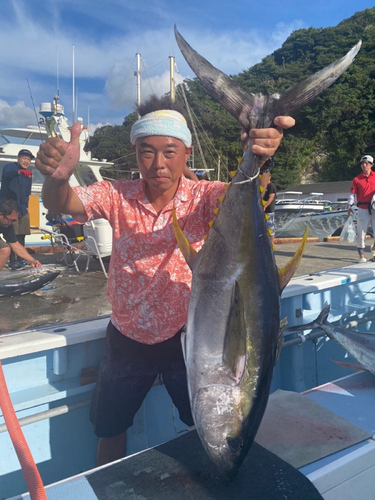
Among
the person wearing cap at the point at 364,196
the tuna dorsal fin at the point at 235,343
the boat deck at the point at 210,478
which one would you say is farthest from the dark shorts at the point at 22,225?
the tuna dorsal fin at the point at 235,343

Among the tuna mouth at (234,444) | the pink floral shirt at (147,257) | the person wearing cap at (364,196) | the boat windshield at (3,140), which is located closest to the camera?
the tuna mouth at (234,444)

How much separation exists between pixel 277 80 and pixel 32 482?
56.1 meters

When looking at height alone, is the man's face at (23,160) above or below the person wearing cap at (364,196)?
above

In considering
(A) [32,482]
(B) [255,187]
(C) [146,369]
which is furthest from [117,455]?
(B) [255,187]

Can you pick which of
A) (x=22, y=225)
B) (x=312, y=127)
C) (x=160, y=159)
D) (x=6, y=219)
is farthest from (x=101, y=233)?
(x=312, y=127)

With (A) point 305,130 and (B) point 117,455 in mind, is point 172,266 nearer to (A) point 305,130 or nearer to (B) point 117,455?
(B) point 117,455

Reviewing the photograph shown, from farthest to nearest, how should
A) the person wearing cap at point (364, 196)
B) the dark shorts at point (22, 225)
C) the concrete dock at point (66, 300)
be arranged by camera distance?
the dark shorts at point (22, 225) → the person wearing cap at point (364, 196) → the concrete dock at point (66, 300)

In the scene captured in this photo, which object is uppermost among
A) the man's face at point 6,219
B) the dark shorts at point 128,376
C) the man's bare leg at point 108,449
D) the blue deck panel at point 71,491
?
the man's face at point 6,219

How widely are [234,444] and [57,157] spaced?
3.87ft

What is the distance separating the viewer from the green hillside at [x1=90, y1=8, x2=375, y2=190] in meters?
43.2

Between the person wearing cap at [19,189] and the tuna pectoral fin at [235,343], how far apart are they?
691 centimetres

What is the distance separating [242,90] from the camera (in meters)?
1.39

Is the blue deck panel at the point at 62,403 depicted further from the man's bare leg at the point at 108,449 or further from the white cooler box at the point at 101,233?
the white cooler box at the point at 101,233

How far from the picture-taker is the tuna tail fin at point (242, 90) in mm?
1260
